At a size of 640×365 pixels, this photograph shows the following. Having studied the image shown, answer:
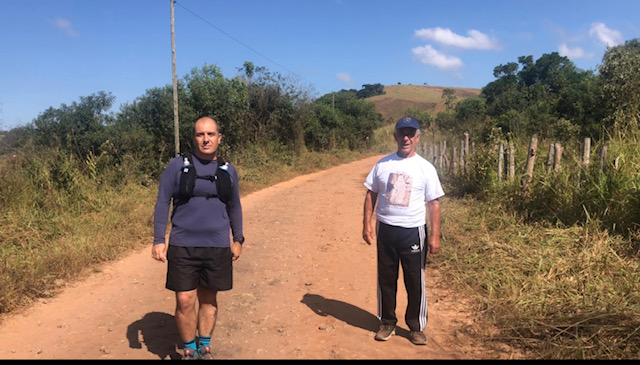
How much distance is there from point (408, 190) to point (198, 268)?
1692 millimetres

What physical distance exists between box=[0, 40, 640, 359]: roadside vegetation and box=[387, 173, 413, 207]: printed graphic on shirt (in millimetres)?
1381

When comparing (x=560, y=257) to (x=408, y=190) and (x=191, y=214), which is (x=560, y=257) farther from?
(x=191, y=214)

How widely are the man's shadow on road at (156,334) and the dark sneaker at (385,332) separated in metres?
1.61

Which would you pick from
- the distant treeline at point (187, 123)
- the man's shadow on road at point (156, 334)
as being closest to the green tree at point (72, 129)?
the distant treeline at point (187, 123)

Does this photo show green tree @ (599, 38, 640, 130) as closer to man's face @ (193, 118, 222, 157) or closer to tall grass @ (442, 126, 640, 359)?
tall grass @ (442, 126, 640, 359)

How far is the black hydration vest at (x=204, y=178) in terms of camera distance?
272 centimetres

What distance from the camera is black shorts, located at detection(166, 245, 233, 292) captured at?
9.02ft

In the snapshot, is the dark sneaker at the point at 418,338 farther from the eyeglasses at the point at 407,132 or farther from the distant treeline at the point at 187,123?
the distant treeline at the point at 187,123

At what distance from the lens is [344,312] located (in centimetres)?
397

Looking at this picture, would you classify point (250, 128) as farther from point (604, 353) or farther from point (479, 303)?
point (604, 353)

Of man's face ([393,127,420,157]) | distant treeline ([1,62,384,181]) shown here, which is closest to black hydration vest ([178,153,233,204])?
man's face ([393,127,420,157])

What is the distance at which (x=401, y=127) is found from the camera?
3.19 meters

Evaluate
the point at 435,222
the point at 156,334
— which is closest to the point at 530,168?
the point at 435,222
